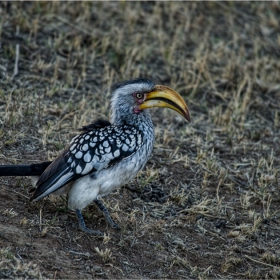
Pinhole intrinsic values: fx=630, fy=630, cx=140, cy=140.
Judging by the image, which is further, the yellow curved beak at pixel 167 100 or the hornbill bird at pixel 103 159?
the yellow curved beak at pixel 167 100

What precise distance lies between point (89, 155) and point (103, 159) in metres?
0.11

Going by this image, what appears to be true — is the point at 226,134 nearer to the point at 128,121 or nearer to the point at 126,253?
the point at 128,121

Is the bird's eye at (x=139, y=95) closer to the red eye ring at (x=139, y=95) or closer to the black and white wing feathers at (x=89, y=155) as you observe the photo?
the red eye ring at (x=139, y=95)

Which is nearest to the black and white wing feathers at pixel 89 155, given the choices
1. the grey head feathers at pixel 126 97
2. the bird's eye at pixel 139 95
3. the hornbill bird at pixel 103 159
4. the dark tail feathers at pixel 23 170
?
the hornbill bird at pixel 103 159

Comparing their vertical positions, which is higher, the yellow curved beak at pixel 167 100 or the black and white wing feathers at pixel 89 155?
the yellow curved beak at pixel 167 100

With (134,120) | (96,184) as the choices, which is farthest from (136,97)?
(96,184)

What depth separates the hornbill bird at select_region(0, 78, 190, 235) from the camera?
4508 millimetres

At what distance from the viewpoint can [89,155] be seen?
459 centimetres

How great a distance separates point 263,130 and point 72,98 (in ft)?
6.83

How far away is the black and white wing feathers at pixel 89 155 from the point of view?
14.7 feet

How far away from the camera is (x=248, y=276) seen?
14.9ft

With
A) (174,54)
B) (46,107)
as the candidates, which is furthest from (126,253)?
(174,54)

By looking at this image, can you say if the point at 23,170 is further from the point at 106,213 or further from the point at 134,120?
the point at 134,120

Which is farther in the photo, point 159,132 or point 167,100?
point 159,132
